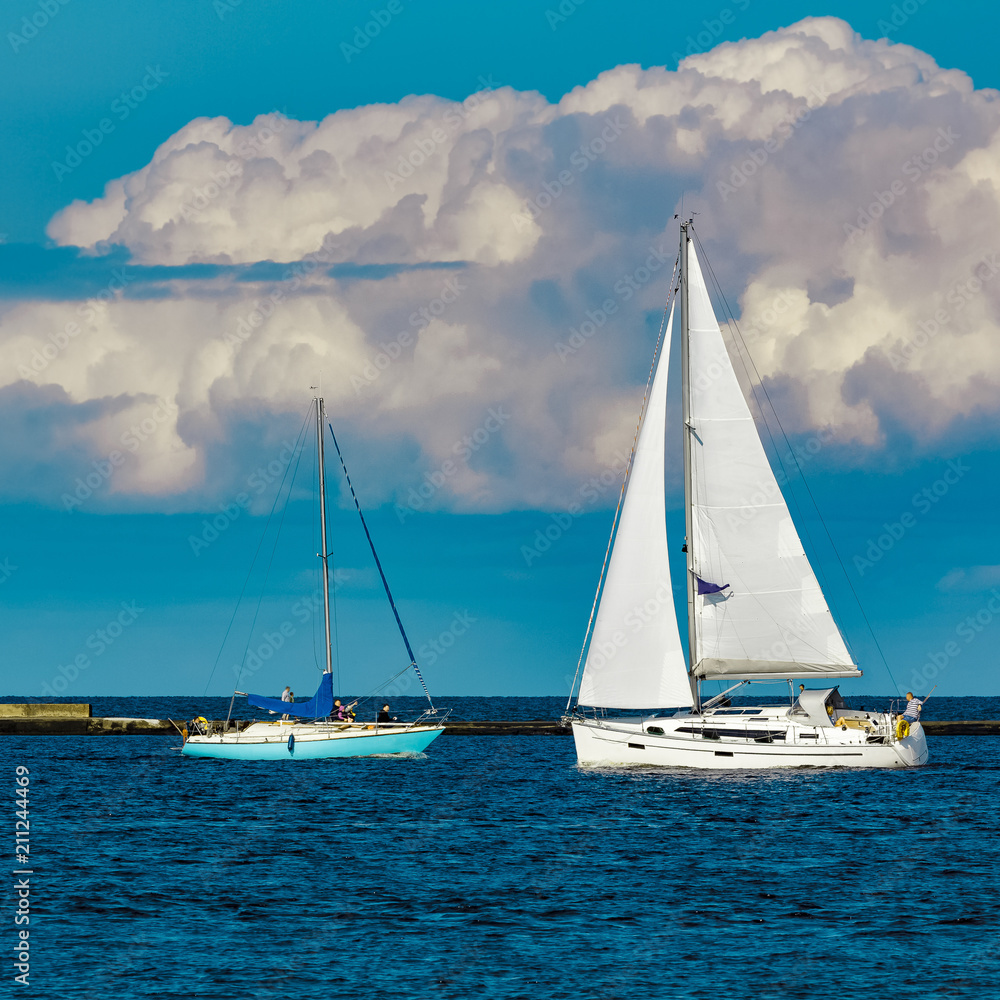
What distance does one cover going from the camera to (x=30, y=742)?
3634 inches


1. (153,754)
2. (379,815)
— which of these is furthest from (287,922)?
(153,754)

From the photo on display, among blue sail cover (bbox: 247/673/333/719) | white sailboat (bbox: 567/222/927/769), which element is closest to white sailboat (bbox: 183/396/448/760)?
blue sail cover (bbox: 247/673/333/719)

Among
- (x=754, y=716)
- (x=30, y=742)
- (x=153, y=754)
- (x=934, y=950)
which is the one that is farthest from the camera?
(x=30, y=742)

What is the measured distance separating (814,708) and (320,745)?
2395 centimetres

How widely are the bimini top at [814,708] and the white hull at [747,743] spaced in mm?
346

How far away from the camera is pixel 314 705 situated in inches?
2589

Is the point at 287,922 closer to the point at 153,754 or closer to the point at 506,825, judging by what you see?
the point at 506,825

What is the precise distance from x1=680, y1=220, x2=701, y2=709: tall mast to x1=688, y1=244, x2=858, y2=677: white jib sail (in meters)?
0.16

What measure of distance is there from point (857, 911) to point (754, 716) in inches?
896

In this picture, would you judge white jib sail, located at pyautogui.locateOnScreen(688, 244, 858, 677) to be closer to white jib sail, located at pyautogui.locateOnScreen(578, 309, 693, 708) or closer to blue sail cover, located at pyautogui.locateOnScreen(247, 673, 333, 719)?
white jib sail, located at pyautogui.locateOnScreen(578, 309, 693, 708)

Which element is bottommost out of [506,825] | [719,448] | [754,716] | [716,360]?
[506,825]

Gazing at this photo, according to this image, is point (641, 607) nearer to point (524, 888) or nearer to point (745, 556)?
point (745, 556)

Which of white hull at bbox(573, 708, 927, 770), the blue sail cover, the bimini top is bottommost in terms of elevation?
white hull at bbox(573, 708, 927, 770)

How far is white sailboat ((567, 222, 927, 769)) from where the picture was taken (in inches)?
2066
